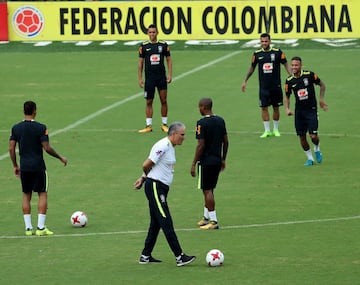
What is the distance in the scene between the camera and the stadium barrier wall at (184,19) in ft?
155

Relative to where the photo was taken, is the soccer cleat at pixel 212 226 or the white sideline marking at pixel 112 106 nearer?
the soccer cleat at pixel 212 226

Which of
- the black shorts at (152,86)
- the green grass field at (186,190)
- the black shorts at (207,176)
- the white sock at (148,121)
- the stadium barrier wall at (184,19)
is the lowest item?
the green grass field at (186,190)

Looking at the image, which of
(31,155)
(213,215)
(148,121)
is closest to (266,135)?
(148,121)

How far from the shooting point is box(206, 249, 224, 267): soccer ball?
52.9ft

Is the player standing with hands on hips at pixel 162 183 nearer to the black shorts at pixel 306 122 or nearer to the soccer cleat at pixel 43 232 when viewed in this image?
the soccer cleat at pixel 43 232

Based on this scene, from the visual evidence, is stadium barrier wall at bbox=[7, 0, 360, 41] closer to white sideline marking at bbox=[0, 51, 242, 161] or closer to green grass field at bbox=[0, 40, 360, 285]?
white sideline marking at bbox=[0, 51, 242, 161]

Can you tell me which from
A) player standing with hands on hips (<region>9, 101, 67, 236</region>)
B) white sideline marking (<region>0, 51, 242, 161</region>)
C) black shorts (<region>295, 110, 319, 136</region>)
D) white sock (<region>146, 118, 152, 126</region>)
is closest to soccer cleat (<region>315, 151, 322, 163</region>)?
black shorts (<region>295, 110, 319, 136</region>)

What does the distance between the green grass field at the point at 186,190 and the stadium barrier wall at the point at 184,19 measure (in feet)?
16.7

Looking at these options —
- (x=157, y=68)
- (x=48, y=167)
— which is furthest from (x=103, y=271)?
(x=157, y=68)

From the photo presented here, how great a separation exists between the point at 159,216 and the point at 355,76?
2427cm

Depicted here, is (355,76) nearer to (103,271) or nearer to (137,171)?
(137,171)

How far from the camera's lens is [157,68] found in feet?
98.3

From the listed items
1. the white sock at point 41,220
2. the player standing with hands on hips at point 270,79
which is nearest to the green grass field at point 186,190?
the white sock at point 41,220

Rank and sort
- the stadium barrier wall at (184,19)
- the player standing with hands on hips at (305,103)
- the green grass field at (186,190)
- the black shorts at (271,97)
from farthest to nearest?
the stadium barrier wall at (184,19), the black shorts at (271,97), the player standing with hands on hips at (305,103), the green grass field at (186,190)
